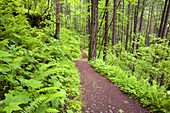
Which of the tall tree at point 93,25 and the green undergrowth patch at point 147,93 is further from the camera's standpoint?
the tall tree at point 93,25

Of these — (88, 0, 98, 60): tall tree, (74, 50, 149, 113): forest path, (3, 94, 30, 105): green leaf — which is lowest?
(74, 50, 149, 113): forest path

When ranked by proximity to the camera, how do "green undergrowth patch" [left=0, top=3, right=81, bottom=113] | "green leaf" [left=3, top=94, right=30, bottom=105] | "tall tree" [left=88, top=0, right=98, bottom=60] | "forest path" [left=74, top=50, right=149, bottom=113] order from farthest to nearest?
"tall tree" [left=88, top=0, right=98, bottom=60] < "forest path" [left=74, top=50, right=149, bottom=113] < "green undergrowth patch" [left=0, top=3, right=81, bottom=113] < "green leaf" [left=3, top=94, right=30, bottom=105]

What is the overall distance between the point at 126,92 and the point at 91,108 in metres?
2.11

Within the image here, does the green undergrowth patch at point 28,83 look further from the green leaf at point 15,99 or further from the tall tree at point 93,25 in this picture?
the tall tree at point 93,25

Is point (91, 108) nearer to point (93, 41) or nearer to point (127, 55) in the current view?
point (127, 55)

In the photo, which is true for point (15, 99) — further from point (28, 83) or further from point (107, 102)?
point (107, 102)

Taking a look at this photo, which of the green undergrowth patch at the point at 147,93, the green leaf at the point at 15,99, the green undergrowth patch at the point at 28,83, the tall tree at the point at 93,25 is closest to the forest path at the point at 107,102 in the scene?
the green undergrowth patch at the point at 147,93

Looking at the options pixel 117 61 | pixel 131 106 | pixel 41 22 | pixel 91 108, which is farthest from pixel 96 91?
pixel 41 22

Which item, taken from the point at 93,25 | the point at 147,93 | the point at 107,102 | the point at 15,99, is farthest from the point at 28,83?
the point at 93,25

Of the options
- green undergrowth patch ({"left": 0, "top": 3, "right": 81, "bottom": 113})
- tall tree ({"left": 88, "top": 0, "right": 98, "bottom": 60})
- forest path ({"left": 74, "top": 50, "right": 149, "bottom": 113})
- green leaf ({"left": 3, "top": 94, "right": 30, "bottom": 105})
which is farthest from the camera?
tall tree ({"left": 88, "top": 0, "right": 98, "bottom": 60})

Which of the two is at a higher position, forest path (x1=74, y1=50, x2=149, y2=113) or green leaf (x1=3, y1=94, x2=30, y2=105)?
green leaf (x1=3, y1=94, x2=30, y2=105)

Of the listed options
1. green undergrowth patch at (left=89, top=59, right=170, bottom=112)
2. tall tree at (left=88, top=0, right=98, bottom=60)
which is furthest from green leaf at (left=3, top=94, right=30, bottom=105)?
tall tree at (left=88, top=0, right=98, bottom=60)

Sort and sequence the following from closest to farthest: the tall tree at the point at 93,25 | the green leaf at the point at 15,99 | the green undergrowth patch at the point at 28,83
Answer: the green leaf at the point at 15,99 < the green undergrowth patch at the point at 28,83 < the tall tree at the point at 93,25

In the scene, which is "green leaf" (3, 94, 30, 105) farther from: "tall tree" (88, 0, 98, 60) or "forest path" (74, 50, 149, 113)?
"tall tree" (88, 0, 98, 60)
